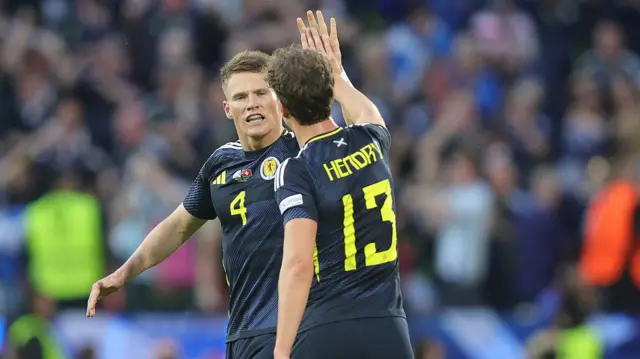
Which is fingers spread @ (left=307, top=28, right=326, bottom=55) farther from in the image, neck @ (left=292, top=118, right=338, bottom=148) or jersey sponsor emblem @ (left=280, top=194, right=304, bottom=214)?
jersey sponsor emblem @ (left=280, top=194, right=304, bottom=214)

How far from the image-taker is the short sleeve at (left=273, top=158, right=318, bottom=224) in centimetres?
570

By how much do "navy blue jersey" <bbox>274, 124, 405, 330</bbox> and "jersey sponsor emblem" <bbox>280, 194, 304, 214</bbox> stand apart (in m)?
0.01

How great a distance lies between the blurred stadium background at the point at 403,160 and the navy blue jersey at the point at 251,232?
15.1 ft

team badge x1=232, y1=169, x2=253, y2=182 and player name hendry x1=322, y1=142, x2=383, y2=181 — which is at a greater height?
team badge x1=232, y1=169, x2=253, y2=182

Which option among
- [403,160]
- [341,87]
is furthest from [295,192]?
[403,160]

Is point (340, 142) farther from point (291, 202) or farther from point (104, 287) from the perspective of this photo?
point (104, 287)

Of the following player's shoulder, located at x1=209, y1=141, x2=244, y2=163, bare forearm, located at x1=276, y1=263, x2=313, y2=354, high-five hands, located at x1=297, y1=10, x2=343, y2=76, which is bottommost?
bare forearm, located at x1=276, y1=263, x2=313, y2=354

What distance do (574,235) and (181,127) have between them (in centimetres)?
426

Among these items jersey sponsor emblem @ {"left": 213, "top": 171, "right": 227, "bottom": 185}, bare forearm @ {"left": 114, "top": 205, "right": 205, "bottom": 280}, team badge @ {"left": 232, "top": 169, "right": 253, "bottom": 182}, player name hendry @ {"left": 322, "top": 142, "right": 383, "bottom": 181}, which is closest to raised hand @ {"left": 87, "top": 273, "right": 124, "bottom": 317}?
bare forearm @ {"left": 114, "top": 205, "right": 205, "bottom": 280}

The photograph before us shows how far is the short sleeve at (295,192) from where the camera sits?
5695 millimetres

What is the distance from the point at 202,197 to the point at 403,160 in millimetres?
6590

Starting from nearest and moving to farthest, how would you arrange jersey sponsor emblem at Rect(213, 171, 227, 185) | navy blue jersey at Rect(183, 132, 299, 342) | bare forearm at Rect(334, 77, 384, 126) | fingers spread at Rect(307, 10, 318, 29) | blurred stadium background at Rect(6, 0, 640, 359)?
bare forearm at Rect(334, 77, 384, 126)
navy blue jersey at Rect(183, 132, 299, 342)
fingers spread at Rect(307, 10, 318, 29)
jersey sponsor emblem at Rect(213, 171, 227, 185)
blurred stadium background at Rect(6, 0, 640, 359)

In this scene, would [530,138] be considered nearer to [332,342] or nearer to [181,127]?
[181,127]

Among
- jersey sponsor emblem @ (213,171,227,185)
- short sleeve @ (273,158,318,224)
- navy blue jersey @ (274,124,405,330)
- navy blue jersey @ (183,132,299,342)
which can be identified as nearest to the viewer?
short sleeve @ (273,158,318,224)
